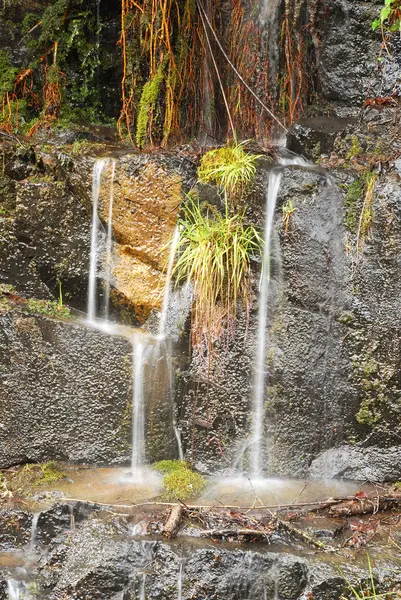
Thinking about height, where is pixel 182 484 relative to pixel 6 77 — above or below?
below

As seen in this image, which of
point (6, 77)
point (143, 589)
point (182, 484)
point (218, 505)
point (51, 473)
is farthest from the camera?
point (6, 77)

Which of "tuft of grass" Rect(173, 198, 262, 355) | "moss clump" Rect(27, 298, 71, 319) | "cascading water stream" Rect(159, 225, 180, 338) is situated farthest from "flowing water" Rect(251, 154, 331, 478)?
"moss clump" Rect(27, 298, 71, 319)

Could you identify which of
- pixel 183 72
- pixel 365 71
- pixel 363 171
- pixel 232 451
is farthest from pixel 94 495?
pixel 365 71

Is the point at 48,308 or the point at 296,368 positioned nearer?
the point at 296,368

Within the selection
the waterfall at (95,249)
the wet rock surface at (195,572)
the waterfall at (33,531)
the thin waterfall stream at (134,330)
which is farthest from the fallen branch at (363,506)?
the waterfall at (95,249)

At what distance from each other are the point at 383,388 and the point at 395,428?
0.29 m

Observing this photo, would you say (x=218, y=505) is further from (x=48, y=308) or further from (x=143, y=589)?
(x=48, y=308)

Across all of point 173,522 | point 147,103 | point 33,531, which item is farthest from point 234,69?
point 33,531

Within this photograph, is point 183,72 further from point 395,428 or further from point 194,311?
point 395,428

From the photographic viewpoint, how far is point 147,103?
245 inches

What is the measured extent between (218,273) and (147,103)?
2217 millimetres

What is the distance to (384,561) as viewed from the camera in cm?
378

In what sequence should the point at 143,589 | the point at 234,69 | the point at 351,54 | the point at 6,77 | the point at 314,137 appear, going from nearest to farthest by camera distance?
the point at 143,589 → the point at 314,137 → the point at 234,69 → the point at 351,54 → the point at 6,77

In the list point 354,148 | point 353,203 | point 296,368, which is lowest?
point 296,368
